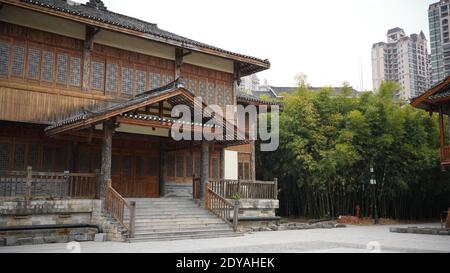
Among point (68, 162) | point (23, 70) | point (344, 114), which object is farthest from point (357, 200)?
point (23, 70)

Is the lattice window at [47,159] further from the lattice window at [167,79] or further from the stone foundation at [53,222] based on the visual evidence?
the lattice window at [167,79]

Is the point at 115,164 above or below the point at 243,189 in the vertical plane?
above

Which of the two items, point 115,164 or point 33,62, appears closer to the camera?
point 33,62

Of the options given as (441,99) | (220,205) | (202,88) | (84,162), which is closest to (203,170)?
(220,205)

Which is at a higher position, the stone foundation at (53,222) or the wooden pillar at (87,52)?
the wooden pillar at (87,52)

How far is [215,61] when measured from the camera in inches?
728

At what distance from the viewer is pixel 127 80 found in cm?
1612

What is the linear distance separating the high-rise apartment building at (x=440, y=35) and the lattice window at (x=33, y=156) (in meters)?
48.3

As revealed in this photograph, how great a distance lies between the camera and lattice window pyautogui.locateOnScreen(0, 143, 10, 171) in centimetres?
Answer: 1355

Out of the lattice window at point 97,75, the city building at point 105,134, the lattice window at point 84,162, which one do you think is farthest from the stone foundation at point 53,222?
the lattice window at point 97,75

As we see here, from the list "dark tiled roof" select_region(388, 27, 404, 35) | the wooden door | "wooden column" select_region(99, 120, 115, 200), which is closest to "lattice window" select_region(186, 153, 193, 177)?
the wooden door

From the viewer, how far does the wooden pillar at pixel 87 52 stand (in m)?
15.0

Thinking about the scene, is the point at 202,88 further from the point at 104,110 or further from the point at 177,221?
Result: the point at 177,221

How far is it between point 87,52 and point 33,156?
12.7ft
